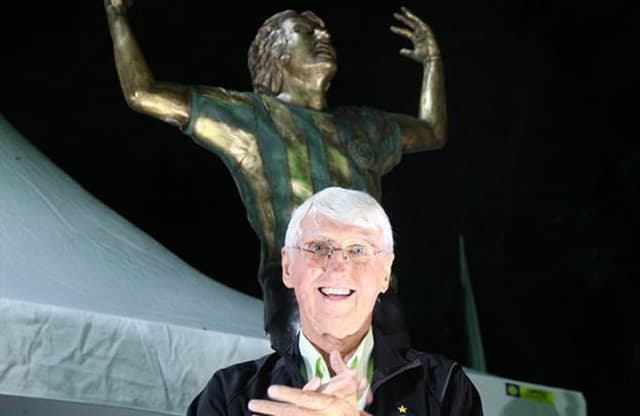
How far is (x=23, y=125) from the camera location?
4.71m

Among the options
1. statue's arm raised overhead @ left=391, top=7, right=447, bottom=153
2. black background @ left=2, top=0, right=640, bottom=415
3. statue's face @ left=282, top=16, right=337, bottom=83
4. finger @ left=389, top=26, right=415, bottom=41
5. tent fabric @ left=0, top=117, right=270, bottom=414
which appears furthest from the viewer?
black background @ left=2, top=0, right=640, bottom=415

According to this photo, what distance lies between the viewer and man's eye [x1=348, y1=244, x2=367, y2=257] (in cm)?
150

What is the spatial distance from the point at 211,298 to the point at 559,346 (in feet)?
7.83

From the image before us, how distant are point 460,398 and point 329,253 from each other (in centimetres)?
22

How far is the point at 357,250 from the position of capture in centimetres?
151

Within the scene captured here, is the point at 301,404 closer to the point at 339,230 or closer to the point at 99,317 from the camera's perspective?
the point at 339,230

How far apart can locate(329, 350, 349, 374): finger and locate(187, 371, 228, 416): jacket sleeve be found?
15cm

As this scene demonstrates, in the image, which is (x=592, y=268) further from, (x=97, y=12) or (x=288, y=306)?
(x=288, y=306)

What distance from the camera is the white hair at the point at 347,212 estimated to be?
151cm

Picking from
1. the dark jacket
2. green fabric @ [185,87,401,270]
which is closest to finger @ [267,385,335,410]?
the dark jacket

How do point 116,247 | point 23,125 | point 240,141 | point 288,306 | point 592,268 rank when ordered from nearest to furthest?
1. point 288,306
2. point 240,141
3. point 116,247
4. point 23,125
5. point 592,268

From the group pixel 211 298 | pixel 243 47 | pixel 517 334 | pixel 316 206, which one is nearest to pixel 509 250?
pixel 517 334

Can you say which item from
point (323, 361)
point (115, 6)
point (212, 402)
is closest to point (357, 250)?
point (323, 361)

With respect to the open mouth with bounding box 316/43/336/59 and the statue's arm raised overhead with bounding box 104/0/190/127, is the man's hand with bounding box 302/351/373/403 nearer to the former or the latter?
the statue's arm raised overhead with bounding box 104/0/190/127
